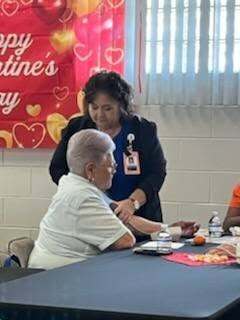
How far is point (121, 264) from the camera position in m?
2.33

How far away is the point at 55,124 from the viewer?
415cm

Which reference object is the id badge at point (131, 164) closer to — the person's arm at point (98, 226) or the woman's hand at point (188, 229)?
the woman's hand at point (188, 229)

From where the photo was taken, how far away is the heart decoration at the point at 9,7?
4.23m

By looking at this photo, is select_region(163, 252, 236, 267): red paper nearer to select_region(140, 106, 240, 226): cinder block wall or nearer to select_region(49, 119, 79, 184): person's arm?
select_region(49, 119, 79, 184): person's arm

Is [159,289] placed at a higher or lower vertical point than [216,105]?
lower

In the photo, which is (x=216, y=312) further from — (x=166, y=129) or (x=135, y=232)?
(x=166, y=129)

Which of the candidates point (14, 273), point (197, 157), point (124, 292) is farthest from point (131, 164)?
point (124, 292)

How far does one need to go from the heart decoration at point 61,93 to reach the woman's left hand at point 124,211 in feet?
3.90

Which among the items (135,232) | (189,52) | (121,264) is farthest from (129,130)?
(121,264)

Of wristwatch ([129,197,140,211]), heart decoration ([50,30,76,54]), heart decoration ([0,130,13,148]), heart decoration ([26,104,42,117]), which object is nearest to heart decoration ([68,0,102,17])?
heart decoration ([50,30,76,54])

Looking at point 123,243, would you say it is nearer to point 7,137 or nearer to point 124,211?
point 124,211

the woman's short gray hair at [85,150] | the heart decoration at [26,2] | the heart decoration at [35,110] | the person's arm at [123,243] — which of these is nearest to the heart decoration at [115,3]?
the heart decoration at [26,2]

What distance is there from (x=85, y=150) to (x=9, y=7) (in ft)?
5.79

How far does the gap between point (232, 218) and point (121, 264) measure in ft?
4.26
